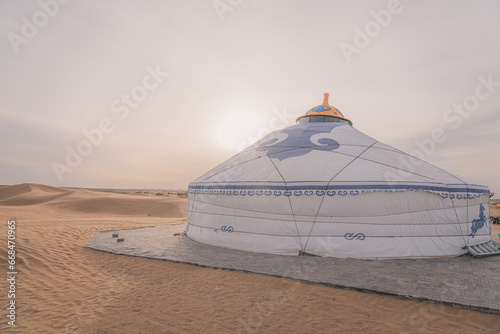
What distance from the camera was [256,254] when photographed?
17.2ft

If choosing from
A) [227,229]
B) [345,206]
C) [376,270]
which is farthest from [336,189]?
[227,229]

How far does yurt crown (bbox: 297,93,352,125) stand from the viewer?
858 centimetres

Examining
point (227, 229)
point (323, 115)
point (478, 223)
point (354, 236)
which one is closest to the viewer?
point (354, 236)

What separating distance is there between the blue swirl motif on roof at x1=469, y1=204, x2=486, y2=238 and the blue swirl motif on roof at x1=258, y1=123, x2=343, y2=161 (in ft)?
9.93

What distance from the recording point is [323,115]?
8.57 meters

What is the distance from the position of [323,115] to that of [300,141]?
94.5 inches

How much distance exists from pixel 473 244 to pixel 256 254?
4.22 meters

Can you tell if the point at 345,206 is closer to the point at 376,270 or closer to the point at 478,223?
the point at 376,270

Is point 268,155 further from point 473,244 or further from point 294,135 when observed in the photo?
point 473,244

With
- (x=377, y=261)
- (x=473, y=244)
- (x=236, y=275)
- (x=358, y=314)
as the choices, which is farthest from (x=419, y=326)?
(x=473, y=244)

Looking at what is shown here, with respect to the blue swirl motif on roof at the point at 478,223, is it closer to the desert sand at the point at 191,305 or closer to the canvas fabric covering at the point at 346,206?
the canvas fabric covering at the point at 346,206

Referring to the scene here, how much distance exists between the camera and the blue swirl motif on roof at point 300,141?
6254mm

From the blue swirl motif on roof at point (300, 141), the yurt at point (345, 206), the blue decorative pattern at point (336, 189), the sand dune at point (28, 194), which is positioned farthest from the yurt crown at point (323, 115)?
the sand dune at point (28, 194)

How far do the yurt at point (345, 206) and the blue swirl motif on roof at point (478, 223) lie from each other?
0.02 m
